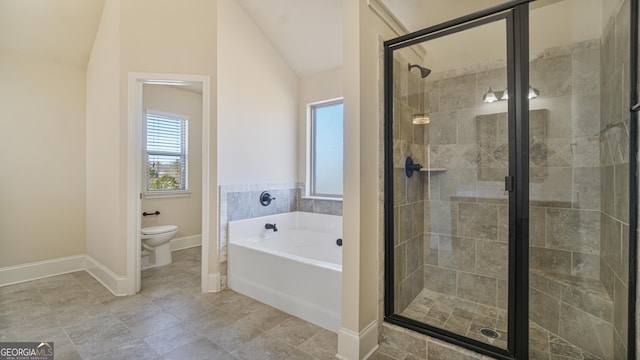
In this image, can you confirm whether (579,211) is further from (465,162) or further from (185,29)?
(185,29)

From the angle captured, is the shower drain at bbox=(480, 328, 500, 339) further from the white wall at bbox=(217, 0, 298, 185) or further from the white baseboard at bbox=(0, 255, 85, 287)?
the white baseboard at bbox=(0, 255, 85, 287)

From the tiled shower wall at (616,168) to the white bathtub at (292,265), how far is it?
1.49 m

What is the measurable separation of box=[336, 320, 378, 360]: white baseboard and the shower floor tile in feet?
1.13

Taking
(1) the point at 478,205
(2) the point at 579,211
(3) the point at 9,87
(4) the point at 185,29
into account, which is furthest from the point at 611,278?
(3) the point at 9,87

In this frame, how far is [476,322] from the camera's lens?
1.93m

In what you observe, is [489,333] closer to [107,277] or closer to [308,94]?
[308,94]

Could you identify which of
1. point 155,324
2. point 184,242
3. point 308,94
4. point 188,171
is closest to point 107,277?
point 155,324

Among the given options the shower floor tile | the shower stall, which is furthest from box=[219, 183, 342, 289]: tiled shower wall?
the shower floor tile

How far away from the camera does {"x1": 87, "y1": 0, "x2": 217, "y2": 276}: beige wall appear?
2576 mm

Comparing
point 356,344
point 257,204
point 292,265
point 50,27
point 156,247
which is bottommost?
point 356,344

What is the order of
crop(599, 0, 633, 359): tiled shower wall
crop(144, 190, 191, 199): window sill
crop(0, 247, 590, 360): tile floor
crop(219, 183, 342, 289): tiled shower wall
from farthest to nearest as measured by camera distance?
crop(144, 190, 191, 199): window sill, crop(219, 183, 342, 289): tiled shower wall, crop(0, 247, 590, 360): tile floor, crop(599, 0, 633, 359): tiled shower wall

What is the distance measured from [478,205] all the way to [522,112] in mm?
1050

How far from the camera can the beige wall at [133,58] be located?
2.58 meters

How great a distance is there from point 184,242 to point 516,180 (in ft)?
14.1
